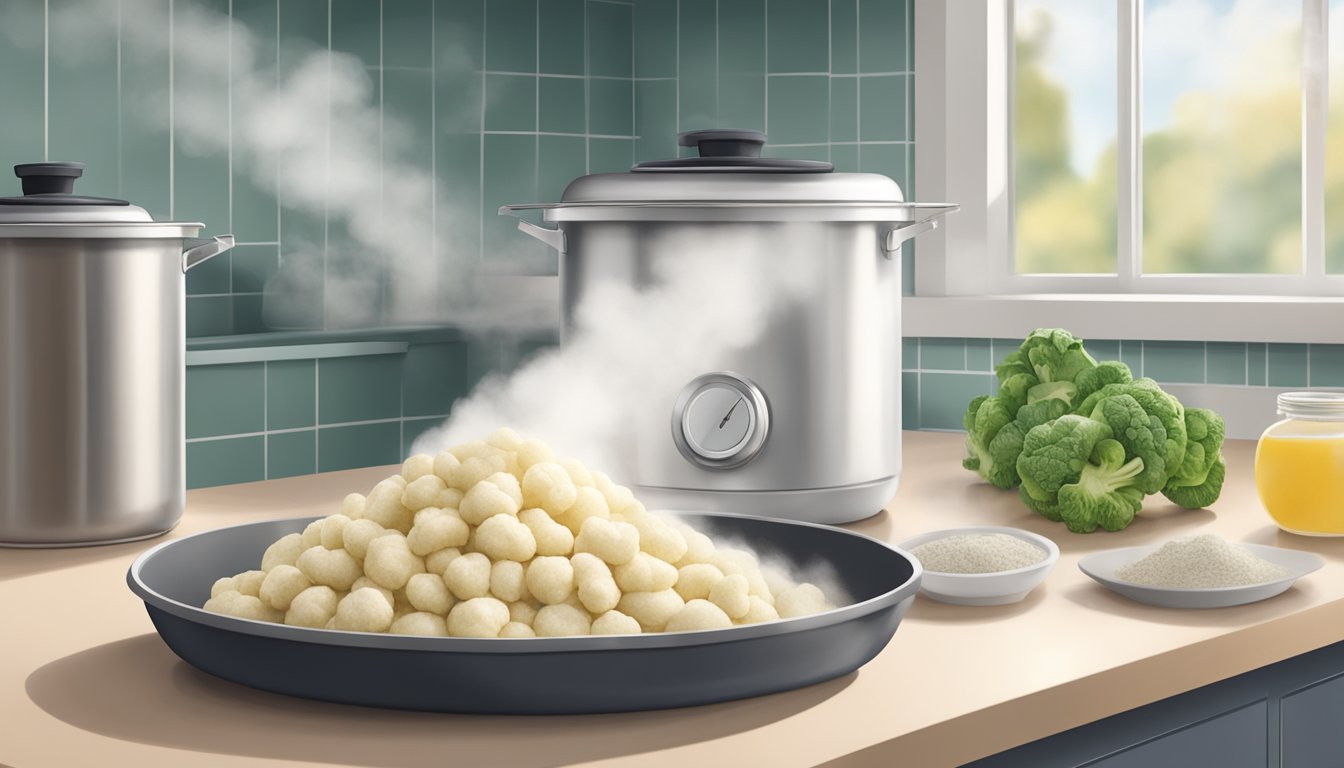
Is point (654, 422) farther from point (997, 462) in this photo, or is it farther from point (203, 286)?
point (203, 286)

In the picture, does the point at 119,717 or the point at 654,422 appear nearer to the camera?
the point at 119,717

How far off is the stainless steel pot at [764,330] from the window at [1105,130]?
3.45 feet

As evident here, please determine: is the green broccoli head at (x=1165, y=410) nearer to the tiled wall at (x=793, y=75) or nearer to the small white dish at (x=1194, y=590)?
the small white dish at (x=1194, y=590)

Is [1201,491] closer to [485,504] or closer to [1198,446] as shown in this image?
[1198,446]

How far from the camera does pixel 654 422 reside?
137 centimetres

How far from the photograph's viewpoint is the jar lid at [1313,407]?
1.39 m

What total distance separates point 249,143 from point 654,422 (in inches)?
42.5

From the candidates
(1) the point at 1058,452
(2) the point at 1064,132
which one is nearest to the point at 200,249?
(1) the point at 1058,452

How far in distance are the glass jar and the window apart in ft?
3.01

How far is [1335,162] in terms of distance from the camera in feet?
7.32

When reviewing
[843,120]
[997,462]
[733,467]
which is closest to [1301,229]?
[843,120]

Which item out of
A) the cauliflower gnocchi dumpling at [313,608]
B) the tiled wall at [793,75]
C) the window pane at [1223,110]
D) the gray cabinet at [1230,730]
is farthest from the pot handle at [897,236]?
the window pane at [1223,110]

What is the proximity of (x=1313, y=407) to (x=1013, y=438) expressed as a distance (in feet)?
1.05

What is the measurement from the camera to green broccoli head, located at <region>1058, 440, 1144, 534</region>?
1424mm
